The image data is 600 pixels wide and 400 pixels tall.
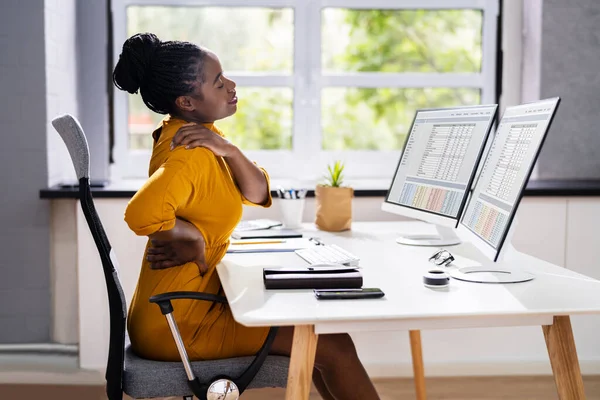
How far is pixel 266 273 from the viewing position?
5.66ft

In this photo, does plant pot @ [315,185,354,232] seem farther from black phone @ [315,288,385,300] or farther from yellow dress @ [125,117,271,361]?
black phone @ [315,288,385,300]

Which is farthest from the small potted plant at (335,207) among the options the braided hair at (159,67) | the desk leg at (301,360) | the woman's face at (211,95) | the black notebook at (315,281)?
the desk leg at (301,360)

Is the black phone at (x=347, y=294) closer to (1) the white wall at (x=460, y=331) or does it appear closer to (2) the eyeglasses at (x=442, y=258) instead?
(2) the eyeglasses at (x=442, y=258)

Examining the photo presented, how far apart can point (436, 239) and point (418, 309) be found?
2.95ft

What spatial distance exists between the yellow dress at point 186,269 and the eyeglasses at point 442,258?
517mm

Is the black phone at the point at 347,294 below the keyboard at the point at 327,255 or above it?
below

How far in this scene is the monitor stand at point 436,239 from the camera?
2.30m

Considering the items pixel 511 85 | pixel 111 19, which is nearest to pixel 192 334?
pixel 111 19

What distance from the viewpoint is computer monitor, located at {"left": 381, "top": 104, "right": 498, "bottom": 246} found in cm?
215

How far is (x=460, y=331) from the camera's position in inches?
121

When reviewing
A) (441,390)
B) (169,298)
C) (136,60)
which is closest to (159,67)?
(136,60)

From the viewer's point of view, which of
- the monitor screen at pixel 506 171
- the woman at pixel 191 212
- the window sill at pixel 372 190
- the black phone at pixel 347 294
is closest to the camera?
the black phone at pixel 347 294

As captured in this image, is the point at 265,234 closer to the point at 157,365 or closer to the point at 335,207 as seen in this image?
the point at 335,207

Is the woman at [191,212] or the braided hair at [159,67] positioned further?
the braided hair at [159,67]
